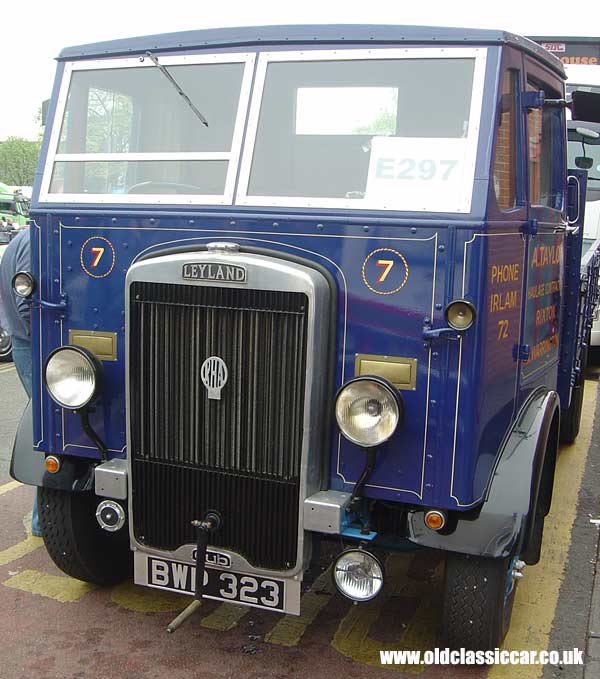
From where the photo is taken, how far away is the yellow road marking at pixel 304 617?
13.8 ft

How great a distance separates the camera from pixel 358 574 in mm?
3719

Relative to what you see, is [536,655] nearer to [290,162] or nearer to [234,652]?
[234,652]

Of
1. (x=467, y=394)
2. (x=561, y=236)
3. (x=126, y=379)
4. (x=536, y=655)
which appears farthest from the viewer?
(x=561, y=236)

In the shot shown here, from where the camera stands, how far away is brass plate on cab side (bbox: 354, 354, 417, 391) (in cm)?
359

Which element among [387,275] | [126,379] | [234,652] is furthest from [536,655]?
[126,379]

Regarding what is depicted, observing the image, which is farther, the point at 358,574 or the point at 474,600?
the point at 474,600

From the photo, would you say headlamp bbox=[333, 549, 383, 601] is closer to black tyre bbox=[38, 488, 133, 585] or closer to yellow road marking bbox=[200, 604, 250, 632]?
yellow road marking bbox=[200, 604, 250, 632]

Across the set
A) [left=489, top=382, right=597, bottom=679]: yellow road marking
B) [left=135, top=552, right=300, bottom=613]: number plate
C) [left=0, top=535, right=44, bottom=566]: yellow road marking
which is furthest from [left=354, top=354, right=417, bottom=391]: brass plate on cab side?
[left=0, top=535, right=44, bottom=566]: yellow road marking

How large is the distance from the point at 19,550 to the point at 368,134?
325 cm

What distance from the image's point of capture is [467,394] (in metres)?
3.52

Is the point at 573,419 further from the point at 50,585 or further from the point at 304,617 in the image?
the point at 50,585

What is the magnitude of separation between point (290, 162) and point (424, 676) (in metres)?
2.39

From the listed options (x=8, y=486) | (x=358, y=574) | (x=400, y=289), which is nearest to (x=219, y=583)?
(x=358, y=574)

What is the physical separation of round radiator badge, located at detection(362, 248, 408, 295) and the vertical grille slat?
0.30 metres
